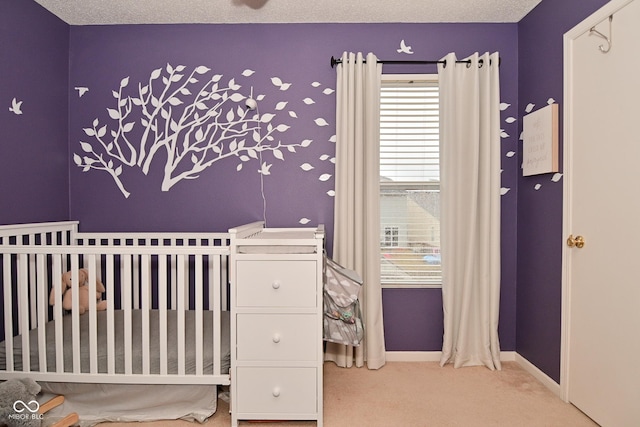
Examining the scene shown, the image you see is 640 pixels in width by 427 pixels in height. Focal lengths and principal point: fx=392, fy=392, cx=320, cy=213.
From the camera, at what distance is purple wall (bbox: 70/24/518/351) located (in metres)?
2.62

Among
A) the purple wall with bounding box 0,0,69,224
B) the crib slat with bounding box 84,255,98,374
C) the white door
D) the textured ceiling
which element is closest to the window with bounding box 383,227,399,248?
the white door

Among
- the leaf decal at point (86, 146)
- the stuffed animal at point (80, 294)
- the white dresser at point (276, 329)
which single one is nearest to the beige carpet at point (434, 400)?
the white dresser at point (276, 329)

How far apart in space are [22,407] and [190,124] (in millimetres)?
1778

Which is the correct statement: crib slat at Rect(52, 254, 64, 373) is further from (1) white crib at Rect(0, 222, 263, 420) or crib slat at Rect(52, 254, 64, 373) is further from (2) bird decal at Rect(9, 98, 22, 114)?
(2) bird decal at Rect(9, 98, 22, 114)

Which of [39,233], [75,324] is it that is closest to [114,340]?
[75,324]

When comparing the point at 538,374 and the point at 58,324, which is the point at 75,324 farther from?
the point at 538,374

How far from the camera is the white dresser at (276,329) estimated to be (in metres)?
1.81

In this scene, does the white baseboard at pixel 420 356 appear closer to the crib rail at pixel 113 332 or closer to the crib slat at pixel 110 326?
the crib rail at pixel 113 332

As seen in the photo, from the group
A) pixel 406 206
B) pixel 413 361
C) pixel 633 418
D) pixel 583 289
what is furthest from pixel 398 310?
pixel 633 418

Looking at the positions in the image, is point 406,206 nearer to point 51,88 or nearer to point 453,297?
point 453,297

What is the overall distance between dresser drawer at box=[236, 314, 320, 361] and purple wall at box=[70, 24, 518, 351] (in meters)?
0.96

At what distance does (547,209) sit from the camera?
2281mm

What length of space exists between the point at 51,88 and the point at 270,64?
141 centimetres

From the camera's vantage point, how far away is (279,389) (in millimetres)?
1826
